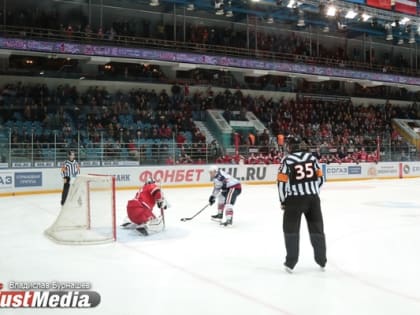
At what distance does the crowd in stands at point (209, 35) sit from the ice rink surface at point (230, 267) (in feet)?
Result: 43.6

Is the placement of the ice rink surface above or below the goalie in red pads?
below

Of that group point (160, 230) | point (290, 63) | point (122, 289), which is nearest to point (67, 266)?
point (122, 289)

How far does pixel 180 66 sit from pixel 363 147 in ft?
31.3

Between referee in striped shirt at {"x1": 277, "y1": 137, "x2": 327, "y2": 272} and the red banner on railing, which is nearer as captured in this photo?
referee in striped shirt at {"x1": 277, "y1": 137, "x2": 327, "y2": 272}

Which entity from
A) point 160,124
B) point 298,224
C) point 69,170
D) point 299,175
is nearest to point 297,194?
point 299,175

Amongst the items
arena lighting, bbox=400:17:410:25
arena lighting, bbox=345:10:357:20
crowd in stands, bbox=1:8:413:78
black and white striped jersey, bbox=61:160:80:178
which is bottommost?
black and white striped jersey, bbox=61:160:80:178

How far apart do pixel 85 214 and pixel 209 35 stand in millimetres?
19577

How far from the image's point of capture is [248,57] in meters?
25.1

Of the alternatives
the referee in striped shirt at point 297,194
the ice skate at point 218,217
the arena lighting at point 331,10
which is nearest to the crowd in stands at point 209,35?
the arena lighting at point 331,10

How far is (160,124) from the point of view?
2242cm

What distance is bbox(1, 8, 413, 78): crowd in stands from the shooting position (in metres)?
21.5

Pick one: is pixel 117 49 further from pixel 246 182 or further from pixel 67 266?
pixel 67 266
